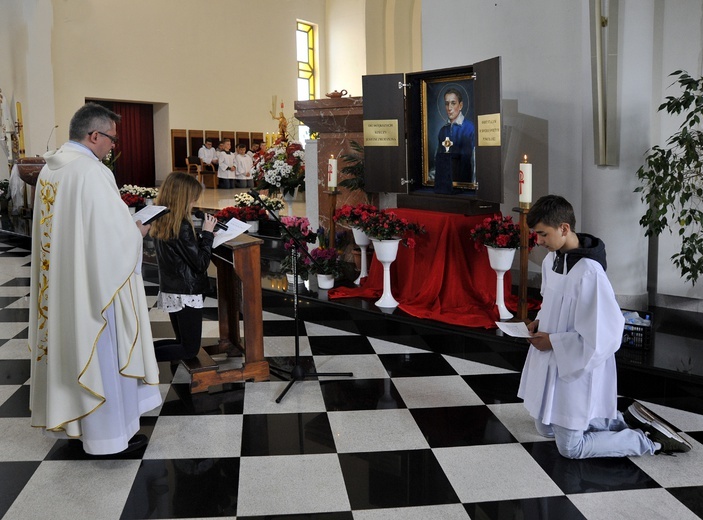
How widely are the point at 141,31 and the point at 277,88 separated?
5.27 meters

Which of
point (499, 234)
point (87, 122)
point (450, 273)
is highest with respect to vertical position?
point (87, 122)

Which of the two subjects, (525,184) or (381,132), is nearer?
(525,184)

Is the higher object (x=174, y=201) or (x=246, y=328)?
(x=174, y=201)

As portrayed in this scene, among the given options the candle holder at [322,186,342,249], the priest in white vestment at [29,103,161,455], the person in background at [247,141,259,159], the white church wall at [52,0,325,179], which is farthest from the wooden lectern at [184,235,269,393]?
the person in background at [247,141,259,159]

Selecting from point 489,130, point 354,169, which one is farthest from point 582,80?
point 354,169

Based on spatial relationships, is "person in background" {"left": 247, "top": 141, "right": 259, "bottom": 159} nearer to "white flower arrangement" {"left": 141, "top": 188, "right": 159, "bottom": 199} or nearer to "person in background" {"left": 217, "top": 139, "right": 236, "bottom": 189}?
"person in background" {"left": 217, "top": 139, "right": 236, "bottom": 189}

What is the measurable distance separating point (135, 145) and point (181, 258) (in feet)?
51.6

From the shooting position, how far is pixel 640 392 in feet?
13.5

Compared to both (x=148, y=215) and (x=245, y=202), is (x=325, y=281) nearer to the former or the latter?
(x=148, y=215)

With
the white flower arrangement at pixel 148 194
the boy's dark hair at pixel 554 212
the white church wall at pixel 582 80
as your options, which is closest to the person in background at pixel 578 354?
the boy's dark hair at pixel 554 212

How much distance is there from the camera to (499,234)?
16.8ft

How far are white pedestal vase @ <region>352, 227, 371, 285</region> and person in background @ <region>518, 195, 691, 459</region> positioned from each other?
2.91 meters

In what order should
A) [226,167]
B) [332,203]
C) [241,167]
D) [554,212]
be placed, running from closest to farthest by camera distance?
[554,212]
[332,203]
[226,167]
[241,167]

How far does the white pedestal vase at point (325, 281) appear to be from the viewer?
6266 mm
